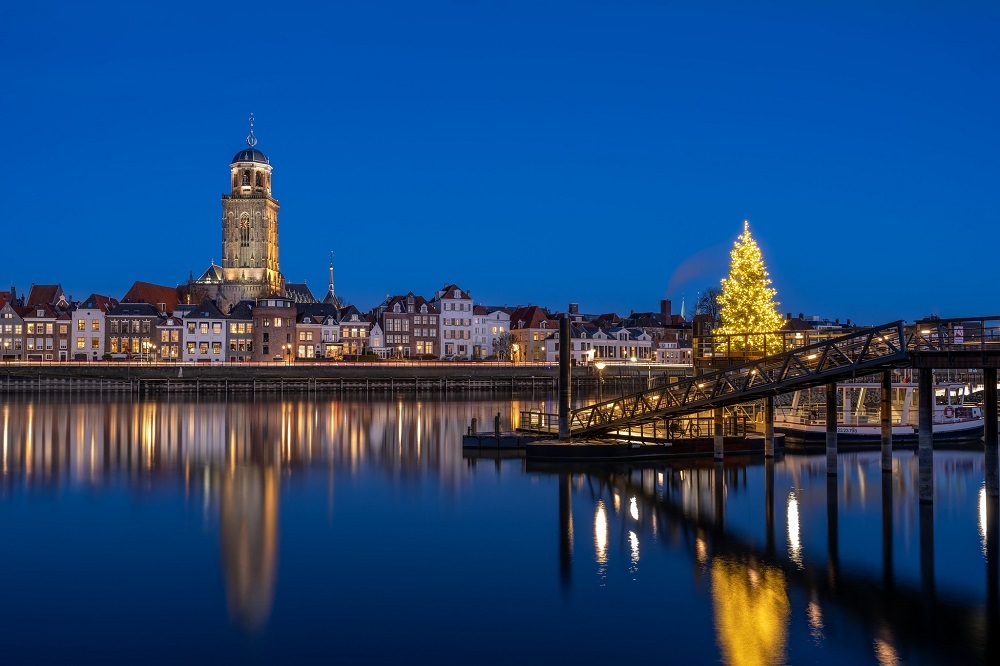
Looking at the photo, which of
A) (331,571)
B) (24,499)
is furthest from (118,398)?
(331,571)

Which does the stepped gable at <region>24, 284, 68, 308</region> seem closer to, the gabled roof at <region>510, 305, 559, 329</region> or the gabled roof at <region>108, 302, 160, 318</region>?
the gabled roof at <region>108, 302, 160, 318</region>

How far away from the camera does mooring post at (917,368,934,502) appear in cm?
2820

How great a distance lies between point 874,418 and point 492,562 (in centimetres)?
3209

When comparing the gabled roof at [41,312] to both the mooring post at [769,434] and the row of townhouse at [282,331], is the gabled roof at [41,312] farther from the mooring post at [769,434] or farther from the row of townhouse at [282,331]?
the mooring post at [769,434]

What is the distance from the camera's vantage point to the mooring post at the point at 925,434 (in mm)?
28203

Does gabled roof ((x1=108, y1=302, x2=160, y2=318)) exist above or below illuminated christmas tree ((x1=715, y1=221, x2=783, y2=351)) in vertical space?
above

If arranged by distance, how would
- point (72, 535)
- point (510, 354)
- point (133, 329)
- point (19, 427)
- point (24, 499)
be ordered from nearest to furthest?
point (72, 535)
point (24, 499)
point (19, 427)
point (133, 329)
point (510, 354)

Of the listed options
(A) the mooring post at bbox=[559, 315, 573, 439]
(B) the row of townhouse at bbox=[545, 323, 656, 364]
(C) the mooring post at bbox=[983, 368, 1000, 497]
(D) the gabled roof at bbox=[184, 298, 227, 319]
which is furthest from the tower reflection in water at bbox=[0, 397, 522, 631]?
(B) the row of townhouse at bbox=[545, 323, 656, 364]

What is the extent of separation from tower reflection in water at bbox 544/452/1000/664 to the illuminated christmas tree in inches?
536

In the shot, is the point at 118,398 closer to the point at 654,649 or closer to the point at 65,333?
the point at 65,333

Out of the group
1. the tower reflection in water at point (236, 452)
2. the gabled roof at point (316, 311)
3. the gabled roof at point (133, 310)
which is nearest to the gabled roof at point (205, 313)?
the gabled roof at point (133, 310)

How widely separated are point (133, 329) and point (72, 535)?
12073 cm

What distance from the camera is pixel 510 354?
148 metres

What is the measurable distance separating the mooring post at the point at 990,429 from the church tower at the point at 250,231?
162841mm
